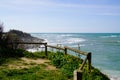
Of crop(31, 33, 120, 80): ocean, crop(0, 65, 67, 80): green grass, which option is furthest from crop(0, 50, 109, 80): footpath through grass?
crop(31, 33, 120, 80): ocean

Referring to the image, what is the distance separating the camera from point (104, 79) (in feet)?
43.3

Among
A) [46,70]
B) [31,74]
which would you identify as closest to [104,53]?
[46,70]

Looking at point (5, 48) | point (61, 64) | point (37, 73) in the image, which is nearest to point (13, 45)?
point (5, 48)

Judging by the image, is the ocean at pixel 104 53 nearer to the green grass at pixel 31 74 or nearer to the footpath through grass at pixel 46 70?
the footpath through grass at pixel 46 70

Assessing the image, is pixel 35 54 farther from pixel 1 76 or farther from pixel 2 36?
pixel 1 76

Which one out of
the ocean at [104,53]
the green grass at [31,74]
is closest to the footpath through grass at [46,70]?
the green grass at [31,74]

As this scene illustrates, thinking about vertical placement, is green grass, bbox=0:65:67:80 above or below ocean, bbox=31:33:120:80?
above

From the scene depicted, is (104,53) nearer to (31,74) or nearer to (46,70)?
(46,70)

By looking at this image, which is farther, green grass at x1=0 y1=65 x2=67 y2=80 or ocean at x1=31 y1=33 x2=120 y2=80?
ocean at x1=31 y1=33 x2=120 y2=80

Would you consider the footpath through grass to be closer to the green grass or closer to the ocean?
the green grass

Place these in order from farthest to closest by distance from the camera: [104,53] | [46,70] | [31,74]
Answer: [104,53] < [46,70] < [31,74]

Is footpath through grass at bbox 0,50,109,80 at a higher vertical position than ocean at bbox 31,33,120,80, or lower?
higher

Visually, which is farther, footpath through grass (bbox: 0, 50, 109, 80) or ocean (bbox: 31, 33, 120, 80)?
ocean (bbox: 31, 33, 120, 80)

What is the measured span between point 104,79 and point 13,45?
33.4 feet
